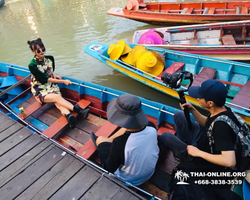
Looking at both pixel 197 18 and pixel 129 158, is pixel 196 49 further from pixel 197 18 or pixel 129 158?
pixel 129 158

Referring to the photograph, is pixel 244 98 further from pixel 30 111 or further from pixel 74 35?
pixel 74 35

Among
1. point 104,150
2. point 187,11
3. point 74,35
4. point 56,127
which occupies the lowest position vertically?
point 74,35

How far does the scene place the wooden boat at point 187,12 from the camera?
8.09m

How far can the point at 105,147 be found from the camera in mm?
2658

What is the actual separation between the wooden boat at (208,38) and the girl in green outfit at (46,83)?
3.46 m

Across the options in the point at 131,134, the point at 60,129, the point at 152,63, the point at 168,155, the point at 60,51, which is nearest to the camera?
the point at 131,134

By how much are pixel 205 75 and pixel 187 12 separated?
5191 millimetres

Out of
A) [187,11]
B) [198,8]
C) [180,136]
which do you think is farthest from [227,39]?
[180,136]

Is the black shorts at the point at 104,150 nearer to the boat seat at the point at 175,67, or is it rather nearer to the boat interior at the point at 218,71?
the boat interior at the point at 218,71

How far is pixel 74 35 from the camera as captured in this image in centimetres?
1130

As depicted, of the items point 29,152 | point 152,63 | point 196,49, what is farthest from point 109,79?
point 29,152

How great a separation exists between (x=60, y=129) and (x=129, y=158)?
2.09 meters

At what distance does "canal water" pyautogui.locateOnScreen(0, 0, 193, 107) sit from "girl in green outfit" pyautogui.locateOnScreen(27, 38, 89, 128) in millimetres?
2706

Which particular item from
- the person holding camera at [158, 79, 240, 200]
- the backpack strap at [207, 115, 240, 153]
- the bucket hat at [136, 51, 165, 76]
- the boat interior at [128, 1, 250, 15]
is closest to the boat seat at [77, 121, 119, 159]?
the person holding camera at [158, 79, 240, 200]
